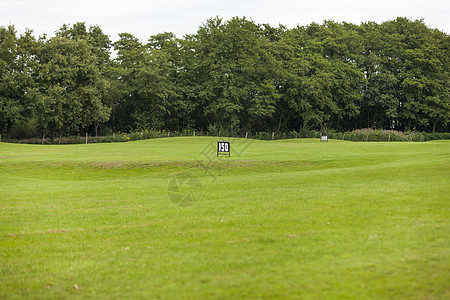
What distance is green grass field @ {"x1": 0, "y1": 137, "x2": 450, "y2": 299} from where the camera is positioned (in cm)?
779

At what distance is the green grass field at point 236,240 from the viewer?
7.79m

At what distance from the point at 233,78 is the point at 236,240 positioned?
200 feet

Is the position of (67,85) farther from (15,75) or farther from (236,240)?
(236,240)

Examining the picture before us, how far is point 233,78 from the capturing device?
6969 cm

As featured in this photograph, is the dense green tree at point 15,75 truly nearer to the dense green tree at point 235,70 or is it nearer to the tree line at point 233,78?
the tree line at point 233,78

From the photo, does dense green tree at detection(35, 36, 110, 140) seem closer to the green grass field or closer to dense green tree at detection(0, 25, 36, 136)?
dense green tree at detection(0, 25, 36, 136)

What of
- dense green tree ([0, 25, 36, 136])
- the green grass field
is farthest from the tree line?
the green grass field

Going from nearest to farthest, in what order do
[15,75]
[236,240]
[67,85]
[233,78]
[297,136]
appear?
[236,240] → [15,75] → [67,85] → [233,78] → [297,136]

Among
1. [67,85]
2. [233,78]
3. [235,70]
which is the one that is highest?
[235,70]

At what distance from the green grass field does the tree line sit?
49242 mm

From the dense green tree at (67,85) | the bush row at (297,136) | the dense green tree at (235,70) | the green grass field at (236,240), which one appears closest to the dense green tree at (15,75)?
the dense green tree at (67,85)

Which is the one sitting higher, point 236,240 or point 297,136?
point 297,136

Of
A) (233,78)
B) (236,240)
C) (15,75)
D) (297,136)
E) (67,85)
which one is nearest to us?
(236,240)

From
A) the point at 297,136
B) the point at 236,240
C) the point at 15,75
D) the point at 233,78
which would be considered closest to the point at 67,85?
the point at 15,75
